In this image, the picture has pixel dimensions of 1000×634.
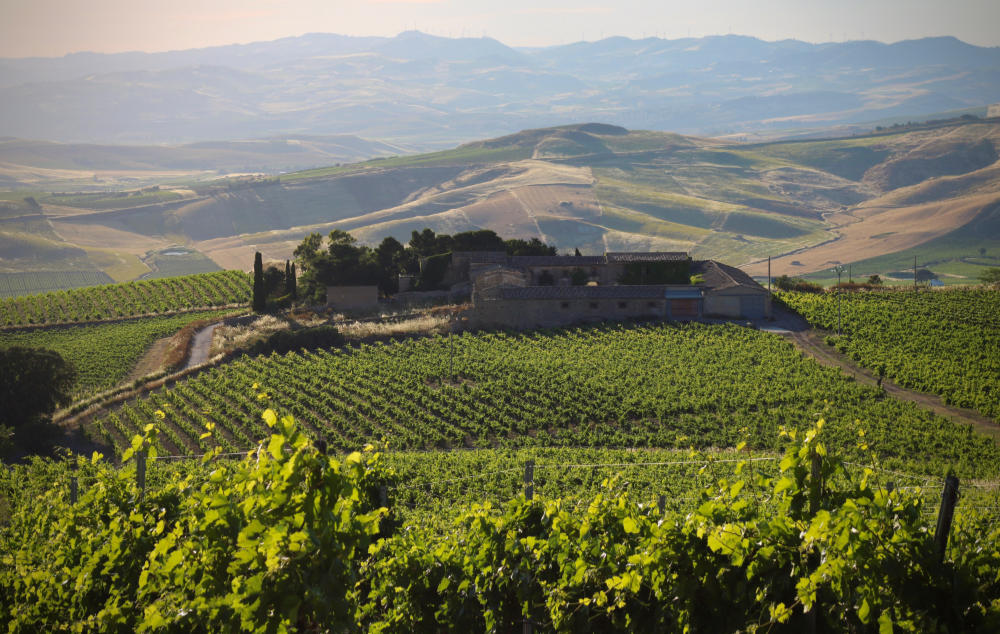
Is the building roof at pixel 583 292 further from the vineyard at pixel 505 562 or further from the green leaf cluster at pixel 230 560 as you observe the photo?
the green leaf cluster at pixel 230 560

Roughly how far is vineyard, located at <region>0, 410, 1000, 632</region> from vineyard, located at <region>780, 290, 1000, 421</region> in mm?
33139

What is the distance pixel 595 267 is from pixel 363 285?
1904 centimetres

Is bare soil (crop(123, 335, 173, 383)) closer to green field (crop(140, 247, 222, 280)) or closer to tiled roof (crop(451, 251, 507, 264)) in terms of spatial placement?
tiled roof (crop(451, 251, 507, 264))

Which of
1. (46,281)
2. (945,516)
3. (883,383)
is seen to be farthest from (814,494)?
(46,281)

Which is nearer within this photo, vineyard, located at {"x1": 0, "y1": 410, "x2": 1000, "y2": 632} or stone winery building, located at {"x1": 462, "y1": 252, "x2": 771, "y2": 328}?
vineyard, located at {"x1": 0, "y1": 410, "x2": 1000, "y2": 632}

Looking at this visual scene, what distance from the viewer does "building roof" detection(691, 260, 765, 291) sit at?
5812 centimetres

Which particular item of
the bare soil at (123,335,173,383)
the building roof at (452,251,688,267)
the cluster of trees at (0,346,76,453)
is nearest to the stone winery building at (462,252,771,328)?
the building roof at (452,251,688,267)

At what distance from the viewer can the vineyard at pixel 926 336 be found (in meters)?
39.1

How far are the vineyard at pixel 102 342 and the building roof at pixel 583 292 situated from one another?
25005mm

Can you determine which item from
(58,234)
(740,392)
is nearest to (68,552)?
(740,392)

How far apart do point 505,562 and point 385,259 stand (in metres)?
64.7

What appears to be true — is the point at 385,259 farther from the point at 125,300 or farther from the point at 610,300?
the point at 610,300

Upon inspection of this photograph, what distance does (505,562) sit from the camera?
30.2 ft

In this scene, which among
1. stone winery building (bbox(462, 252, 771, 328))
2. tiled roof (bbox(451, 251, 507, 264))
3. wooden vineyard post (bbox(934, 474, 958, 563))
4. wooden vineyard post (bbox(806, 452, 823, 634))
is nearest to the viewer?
wooden vineyard post (bbox(934, 474, 958, 563))
